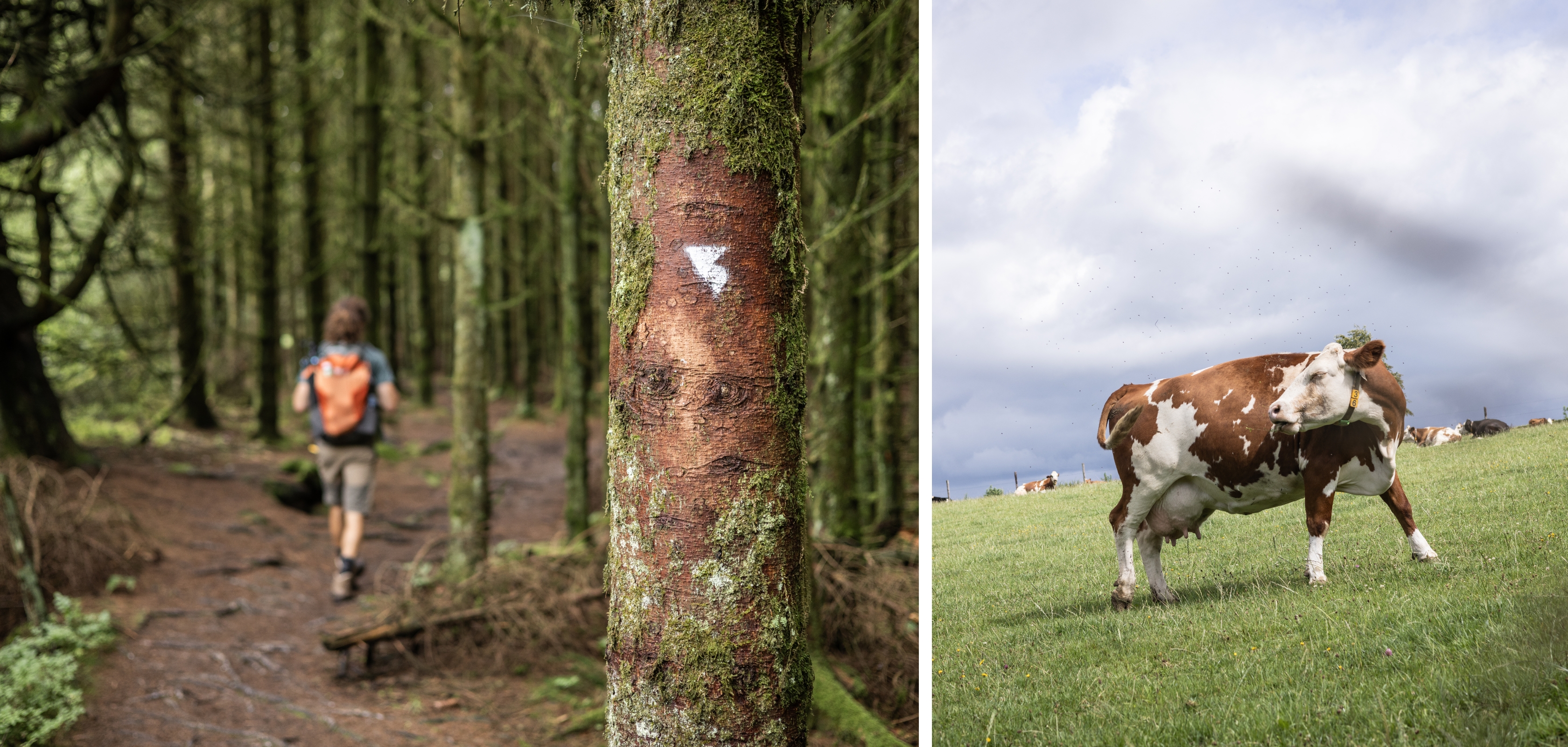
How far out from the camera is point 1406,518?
107 inches

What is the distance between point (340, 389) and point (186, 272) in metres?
6.53

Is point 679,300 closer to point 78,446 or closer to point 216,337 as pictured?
point 78,446

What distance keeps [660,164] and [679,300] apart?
30cm

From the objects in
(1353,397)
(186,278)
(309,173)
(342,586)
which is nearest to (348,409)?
(342,586)

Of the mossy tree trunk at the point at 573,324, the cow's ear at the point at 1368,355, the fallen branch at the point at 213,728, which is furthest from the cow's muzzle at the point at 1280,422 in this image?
the mossy tree trunk at the point at 573,324

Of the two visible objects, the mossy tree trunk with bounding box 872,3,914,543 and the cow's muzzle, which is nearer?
the cow's muzzle

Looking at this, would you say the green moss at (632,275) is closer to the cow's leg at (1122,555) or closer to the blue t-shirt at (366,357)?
the cow's leg at (1122,555)

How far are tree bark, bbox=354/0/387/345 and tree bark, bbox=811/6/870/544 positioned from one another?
8.44 meters

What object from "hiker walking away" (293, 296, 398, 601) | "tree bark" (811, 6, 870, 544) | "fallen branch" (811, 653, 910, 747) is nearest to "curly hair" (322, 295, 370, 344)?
"hiker walking away" (293, 296, 398, 601)

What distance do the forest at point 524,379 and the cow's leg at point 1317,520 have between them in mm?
1534

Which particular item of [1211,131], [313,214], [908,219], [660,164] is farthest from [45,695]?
[313,214]

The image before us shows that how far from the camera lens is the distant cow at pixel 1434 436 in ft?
8.65

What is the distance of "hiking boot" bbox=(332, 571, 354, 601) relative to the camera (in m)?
6.72

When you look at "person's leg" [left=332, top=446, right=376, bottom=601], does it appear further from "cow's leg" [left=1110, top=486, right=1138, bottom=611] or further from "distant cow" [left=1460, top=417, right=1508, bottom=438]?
"distant cow" [left=1460, top=417, right=1508, bottom=438]
